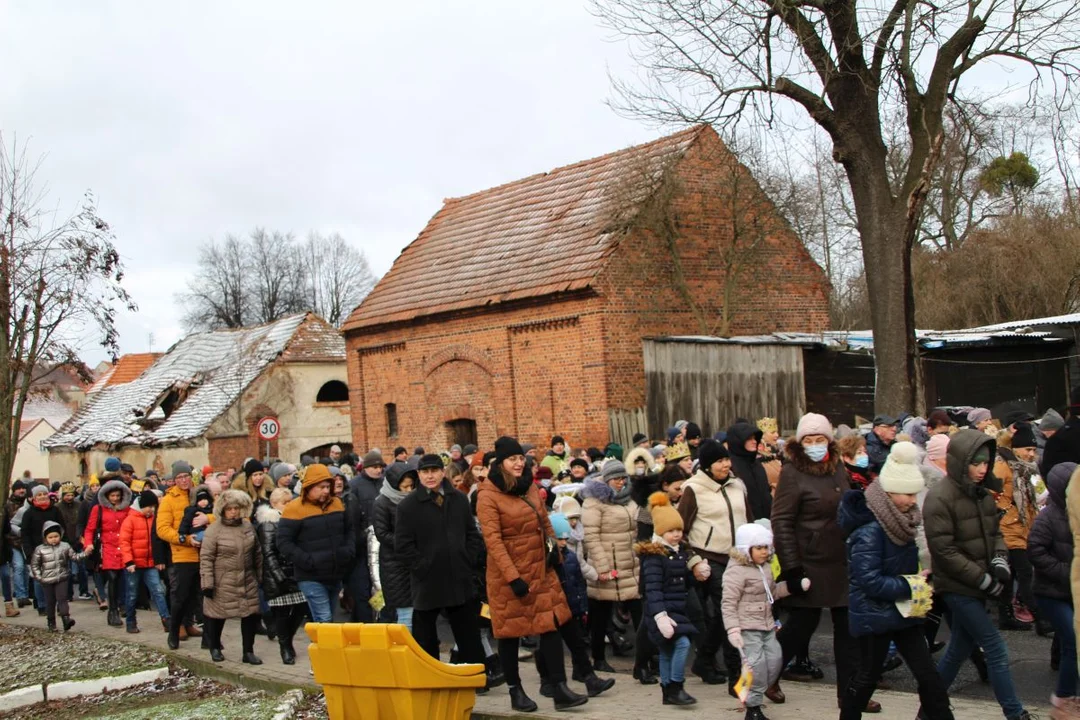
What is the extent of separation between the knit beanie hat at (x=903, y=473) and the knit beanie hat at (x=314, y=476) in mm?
5540

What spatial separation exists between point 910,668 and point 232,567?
22.4 feet

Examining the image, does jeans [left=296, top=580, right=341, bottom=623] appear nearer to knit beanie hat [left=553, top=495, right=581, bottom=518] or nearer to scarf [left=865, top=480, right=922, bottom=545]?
knit beanie hat [left=553, top=495, right=581, bottom=518]

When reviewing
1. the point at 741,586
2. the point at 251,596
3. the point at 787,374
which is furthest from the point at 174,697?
the point at 787,374

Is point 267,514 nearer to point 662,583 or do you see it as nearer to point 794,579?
point 662,583

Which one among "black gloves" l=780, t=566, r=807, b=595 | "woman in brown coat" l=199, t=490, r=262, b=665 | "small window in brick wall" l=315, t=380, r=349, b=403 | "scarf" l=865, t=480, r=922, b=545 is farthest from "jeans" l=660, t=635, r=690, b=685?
"small window in brick wall" l=315, t=380, r=349, b=403

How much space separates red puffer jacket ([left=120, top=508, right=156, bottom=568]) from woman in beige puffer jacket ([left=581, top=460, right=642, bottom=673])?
6249 mm

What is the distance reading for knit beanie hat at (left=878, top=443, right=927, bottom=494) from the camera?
681cm

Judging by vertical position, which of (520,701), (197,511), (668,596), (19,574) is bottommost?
(520,701)

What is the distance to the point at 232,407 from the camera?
39562mm

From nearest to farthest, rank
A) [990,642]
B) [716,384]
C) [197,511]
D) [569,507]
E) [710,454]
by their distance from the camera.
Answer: [990,642], [710,454], [569,507], [197,511], [716,384]

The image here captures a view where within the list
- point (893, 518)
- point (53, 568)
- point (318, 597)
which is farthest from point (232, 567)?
point (893, 518)

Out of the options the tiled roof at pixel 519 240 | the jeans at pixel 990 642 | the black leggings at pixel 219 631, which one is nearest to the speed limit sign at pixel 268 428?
the tiled roof at pixel 519 240

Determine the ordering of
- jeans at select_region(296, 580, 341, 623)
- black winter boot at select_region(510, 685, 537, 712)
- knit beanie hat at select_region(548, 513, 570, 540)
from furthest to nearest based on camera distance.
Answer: jeans at select_region(296, 580, 341, 623) < knit beanie hat at select_region(548, 513, 570, 540) < black winter boot at select_region(510, 685, 537, 712)

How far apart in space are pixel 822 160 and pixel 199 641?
3495 centimetres
